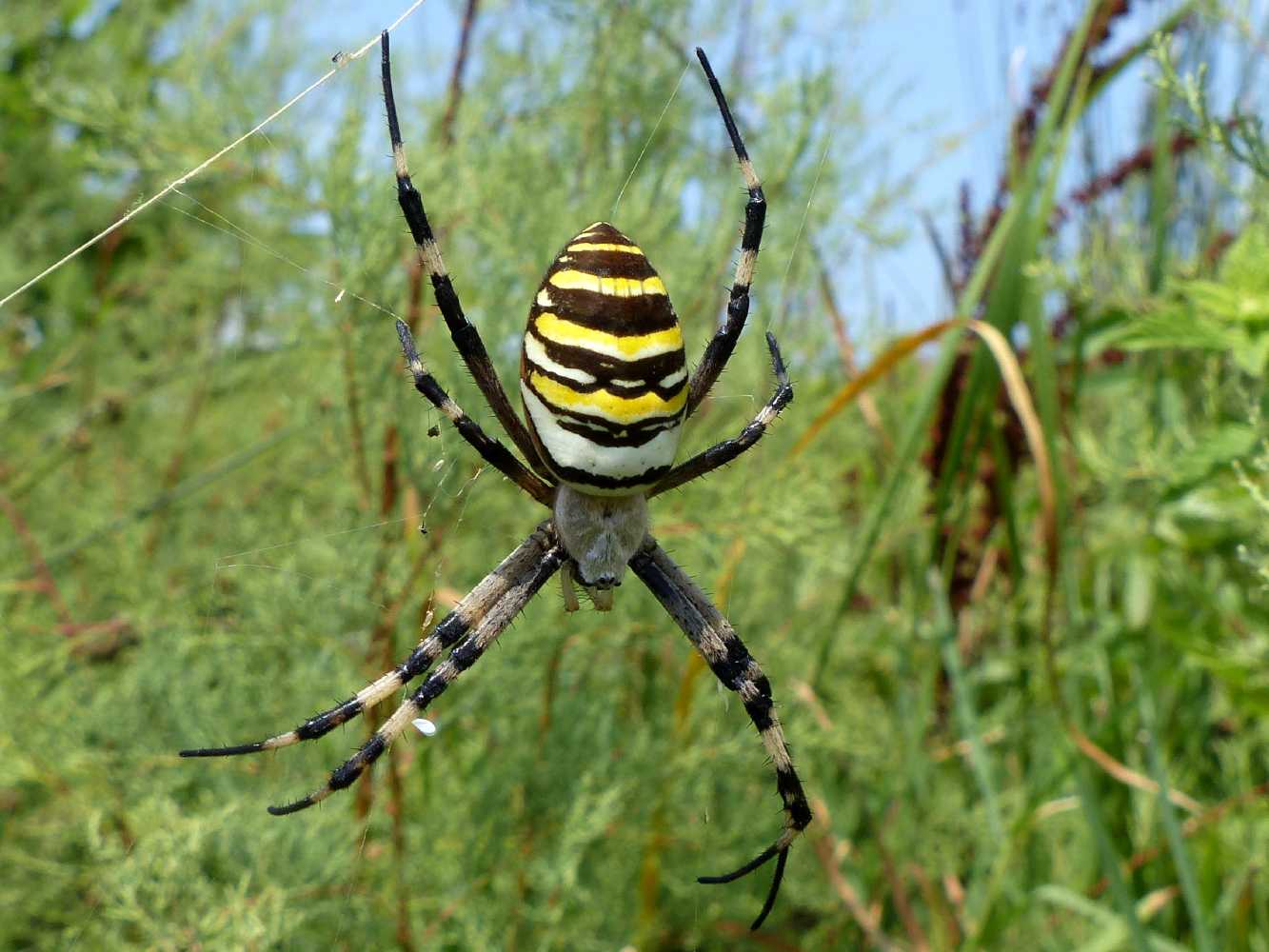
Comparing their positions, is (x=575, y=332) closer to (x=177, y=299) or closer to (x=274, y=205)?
(x=274, y=205)

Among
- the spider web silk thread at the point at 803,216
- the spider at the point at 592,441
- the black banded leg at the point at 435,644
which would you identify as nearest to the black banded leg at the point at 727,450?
the spider at the point at 592,441

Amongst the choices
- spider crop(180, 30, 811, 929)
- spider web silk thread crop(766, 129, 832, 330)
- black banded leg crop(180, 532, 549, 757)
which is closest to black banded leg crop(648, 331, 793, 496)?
spider crop(180, 30, 811, 929)

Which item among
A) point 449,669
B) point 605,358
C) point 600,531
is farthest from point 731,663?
point 605,358

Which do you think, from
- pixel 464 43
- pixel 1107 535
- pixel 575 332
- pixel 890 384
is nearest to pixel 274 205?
pixel 464 43

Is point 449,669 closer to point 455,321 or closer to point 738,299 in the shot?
point 455,321

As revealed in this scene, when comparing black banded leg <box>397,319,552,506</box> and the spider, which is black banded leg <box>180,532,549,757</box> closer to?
the spider

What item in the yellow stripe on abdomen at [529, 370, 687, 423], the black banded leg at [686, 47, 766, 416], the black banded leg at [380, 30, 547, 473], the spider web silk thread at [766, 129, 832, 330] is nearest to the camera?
the yellow stripe on abdomen at [529, 370, 687, 423]
